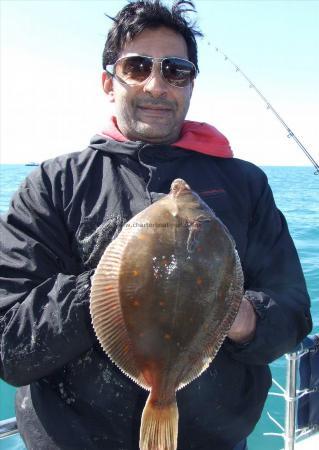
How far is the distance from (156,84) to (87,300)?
144cm

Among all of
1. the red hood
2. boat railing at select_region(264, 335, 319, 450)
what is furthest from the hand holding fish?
boat railing at select_region(264, 335, 319, 450)

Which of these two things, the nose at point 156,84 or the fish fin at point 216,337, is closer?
the fish fin at point 216,337

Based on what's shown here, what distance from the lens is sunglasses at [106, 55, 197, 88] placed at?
2832 millimetres

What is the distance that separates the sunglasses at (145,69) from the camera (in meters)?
2.83

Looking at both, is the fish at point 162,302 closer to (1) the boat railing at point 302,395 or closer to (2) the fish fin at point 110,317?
(2) the fish fin at point 110,317

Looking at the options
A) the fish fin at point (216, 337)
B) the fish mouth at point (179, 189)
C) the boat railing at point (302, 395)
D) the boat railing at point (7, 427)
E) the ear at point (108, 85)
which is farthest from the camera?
the boat railing at point (302, 395)

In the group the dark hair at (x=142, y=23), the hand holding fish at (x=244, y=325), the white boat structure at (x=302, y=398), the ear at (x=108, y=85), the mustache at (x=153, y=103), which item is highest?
the dark hair at (x=142, y=23)

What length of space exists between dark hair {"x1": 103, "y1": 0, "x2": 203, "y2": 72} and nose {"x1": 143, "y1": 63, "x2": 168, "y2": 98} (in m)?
0.36

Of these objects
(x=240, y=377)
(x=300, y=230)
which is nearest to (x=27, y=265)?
(x=240, y=377)

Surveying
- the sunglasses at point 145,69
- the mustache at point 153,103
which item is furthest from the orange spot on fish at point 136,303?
the sunglasses at point 145,69

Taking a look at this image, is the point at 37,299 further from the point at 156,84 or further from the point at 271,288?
the point at 156,84

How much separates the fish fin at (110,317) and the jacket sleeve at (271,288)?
0.65m

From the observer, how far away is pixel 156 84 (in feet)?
9.15

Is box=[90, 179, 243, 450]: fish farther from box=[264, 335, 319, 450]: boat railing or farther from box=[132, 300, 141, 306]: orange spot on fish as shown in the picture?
box=[264, 335, 319, 450]: boat railing
